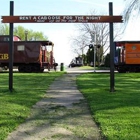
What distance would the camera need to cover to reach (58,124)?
22.2 ft

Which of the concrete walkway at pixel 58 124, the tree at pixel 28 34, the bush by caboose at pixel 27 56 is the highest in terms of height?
the tree at pixel 28 34

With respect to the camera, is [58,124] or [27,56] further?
[27,56]

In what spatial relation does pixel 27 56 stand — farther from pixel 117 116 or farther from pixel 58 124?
pixel 58 124

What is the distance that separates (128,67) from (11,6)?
22.6 m

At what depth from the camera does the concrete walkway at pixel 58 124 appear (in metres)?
5.86

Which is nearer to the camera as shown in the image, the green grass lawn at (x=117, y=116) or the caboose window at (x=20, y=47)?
the green grass lawn at (x=117, y=116)

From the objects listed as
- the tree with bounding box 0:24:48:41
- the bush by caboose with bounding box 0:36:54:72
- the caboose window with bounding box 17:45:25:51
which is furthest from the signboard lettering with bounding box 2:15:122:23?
the tree with bounding box 0:24:48:41

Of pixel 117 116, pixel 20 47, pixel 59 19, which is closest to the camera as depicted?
pixel 117 116

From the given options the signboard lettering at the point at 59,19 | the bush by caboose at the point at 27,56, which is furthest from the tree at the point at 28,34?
the signboard lettering at the point at 59,19

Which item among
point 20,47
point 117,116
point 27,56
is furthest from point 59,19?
point 20,47

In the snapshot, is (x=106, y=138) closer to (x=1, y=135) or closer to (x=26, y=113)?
(x=1, y=135)

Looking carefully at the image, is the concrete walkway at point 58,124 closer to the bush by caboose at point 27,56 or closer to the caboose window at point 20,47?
the bush by caboose at point 27,56

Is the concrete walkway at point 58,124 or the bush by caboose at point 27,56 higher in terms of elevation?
the bush by caboose at point 27,56

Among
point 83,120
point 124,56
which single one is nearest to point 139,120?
point 83,120
